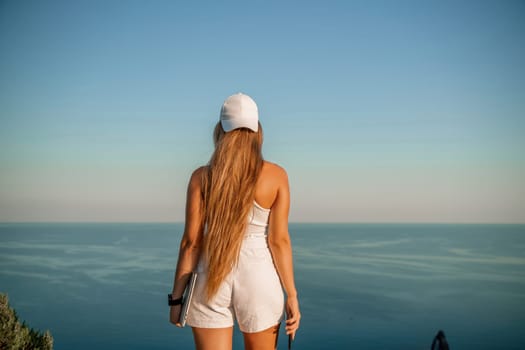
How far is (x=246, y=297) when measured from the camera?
204cm

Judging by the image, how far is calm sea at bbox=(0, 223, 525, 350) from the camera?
33.1 metres

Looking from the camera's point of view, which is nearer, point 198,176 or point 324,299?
point 198,176

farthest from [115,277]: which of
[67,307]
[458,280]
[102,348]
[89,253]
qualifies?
[458,280]

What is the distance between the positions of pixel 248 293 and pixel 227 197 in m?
0.48

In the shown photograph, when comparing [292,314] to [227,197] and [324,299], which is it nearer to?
[227,197]

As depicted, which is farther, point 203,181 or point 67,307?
point 67,307

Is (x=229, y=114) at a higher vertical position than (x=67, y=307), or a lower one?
higher

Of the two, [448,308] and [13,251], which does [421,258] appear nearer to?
[448,308]

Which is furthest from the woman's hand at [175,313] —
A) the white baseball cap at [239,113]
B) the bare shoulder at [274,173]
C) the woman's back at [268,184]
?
the white baseball cap at [239,113]

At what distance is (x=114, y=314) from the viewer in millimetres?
37812

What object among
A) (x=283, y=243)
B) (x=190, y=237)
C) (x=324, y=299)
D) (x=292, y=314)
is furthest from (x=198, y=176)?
(x=324, y=299)

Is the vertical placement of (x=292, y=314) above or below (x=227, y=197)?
below

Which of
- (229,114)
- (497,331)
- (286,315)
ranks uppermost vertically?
(229,114)

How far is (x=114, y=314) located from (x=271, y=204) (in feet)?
131
